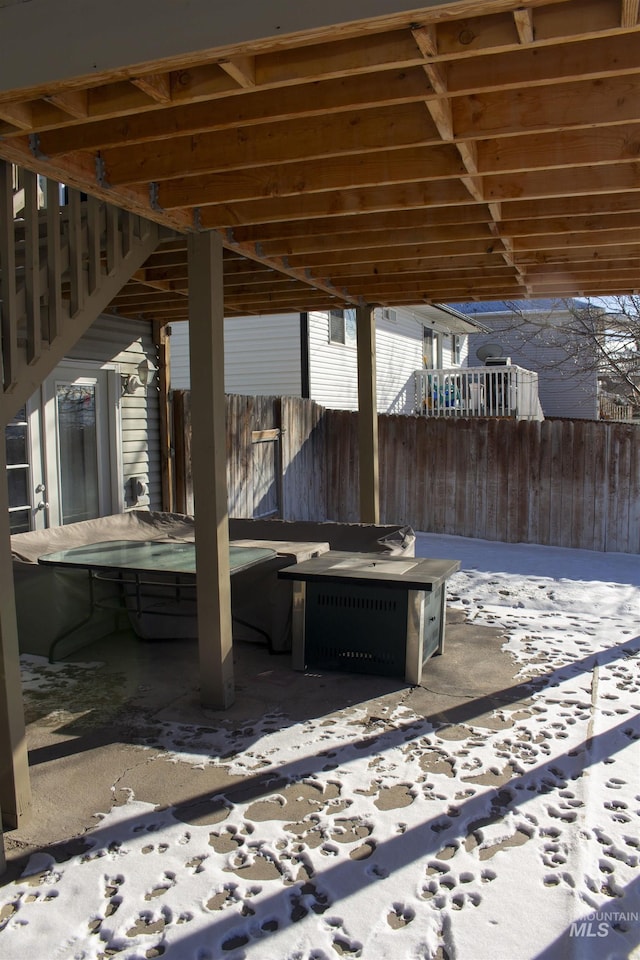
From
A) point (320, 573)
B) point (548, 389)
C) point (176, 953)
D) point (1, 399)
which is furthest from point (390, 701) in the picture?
point (548, 389)

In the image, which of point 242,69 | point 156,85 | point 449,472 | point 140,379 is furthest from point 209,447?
point 449,472

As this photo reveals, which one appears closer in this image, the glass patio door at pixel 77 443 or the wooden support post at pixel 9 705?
the wooden support post at pixel 9 705

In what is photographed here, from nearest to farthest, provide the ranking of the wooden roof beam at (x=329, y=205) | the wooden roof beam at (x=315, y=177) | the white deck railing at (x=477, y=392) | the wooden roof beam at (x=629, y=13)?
the wooden roof beam at (x=629, y=13)
the wooden roof beam at (x=315, y=177)
the wooden roof beam at (x=329, y=205)
the white deck railing at (x=477, y=392)

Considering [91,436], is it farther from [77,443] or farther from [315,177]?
[315,177]

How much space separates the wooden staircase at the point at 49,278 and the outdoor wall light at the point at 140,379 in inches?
126

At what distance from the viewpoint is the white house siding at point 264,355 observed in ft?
43.0

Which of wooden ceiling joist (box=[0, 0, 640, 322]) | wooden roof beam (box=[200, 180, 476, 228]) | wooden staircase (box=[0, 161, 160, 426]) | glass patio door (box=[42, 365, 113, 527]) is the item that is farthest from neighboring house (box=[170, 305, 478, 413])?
wooden staircase (box=[0, 161, 160, 426])

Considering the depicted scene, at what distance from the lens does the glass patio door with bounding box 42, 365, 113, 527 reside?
6.69 metres

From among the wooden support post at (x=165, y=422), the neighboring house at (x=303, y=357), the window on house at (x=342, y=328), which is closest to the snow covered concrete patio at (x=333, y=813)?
the wooden support post at (x=165, y=422)

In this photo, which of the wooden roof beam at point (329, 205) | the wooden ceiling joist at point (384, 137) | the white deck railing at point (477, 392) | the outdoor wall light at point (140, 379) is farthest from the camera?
the white deck railing at point (477, 392)

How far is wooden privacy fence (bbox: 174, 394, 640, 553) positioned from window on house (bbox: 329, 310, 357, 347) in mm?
3280

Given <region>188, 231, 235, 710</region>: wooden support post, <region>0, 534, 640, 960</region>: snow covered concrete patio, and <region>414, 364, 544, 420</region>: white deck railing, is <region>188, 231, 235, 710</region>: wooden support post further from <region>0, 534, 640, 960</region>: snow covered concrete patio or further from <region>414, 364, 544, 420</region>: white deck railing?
<region>414, 364, 544, 420</region>: white deck railing

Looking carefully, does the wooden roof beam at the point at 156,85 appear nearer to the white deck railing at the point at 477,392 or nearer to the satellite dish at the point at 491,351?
the white deck railing at the point at 477,392

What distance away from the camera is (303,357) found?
13.0 meters
